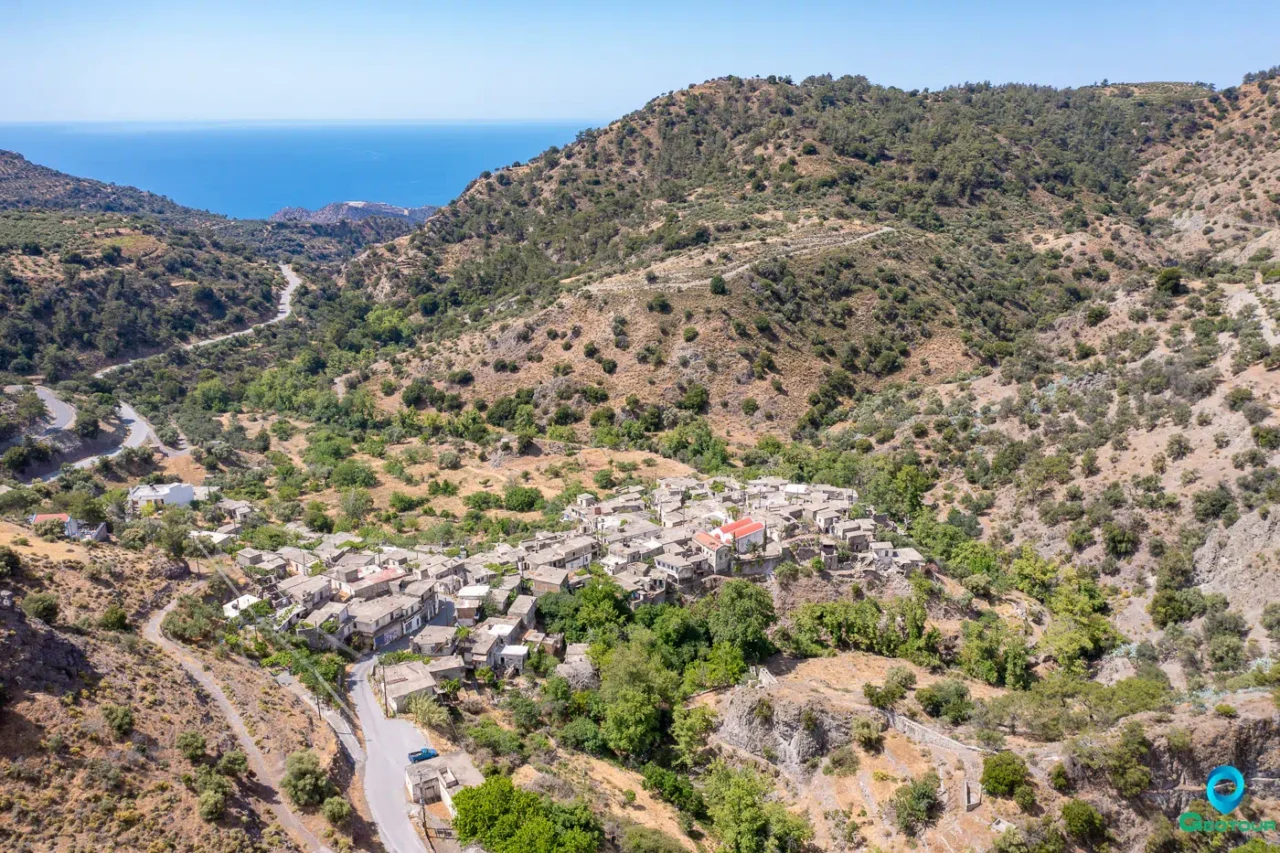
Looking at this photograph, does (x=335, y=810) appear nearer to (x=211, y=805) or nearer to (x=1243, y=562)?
(x=211, y=805)

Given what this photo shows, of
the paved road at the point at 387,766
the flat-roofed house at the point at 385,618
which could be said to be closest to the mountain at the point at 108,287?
the flat-roofed house at the point at 385,618

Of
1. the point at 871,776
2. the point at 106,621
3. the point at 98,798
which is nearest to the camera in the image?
the point at 98,798

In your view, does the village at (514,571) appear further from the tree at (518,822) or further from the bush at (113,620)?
the bush at (113,620)

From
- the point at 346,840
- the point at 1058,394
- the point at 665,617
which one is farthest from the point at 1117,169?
the point at 346,840

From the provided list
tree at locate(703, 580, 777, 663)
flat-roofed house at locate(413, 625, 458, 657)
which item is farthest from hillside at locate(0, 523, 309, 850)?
tree at locate(703, 580, 777, 663)

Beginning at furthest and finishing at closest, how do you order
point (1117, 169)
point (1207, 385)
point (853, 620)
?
1. point (1117, 169)
2. point (1207, 385)
3. point (853, 620)

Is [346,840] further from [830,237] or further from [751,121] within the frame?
[751,121]
